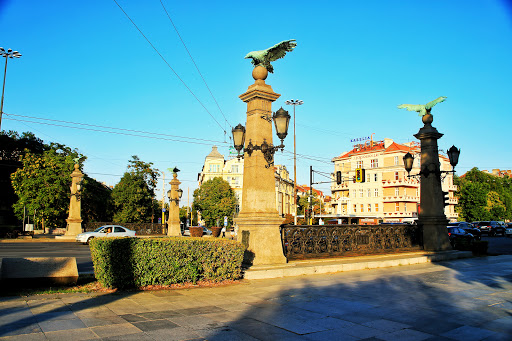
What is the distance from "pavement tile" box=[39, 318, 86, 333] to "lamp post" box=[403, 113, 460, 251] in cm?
1536

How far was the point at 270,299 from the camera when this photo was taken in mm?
7480

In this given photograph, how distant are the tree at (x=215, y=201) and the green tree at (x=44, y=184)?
3147 cm

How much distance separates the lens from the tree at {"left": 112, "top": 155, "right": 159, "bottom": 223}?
172 ft

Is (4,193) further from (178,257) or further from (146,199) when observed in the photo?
(178,257)

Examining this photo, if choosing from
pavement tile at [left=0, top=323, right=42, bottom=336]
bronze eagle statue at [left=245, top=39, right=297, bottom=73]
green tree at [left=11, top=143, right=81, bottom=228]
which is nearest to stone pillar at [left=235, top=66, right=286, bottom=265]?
bronze eagle statue at [left=245, top=39, right=297, bottom=73]

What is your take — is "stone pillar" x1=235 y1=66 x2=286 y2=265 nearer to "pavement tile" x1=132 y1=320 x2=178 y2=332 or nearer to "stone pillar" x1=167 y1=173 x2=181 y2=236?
"pavement tile" x1=132 y1=320 x2=178 y2=332

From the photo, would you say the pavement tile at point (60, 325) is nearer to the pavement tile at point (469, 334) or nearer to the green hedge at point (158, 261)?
the green hedge at point (158, 261)

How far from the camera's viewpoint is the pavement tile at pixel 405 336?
496 cm

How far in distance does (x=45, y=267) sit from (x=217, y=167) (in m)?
93.3

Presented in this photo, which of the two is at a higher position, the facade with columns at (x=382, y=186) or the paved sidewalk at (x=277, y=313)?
the facade with columns at (x=382, y=186)

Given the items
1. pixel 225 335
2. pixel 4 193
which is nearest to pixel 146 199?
pixel 4 193

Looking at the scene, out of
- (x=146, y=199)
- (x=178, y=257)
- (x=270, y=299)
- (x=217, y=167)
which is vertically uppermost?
(x=217, y=167)

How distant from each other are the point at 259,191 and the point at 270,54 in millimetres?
4330

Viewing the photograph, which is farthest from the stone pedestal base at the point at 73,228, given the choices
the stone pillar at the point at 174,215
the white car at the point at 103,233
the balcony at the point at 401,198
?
the balcony at the point at 401,198
